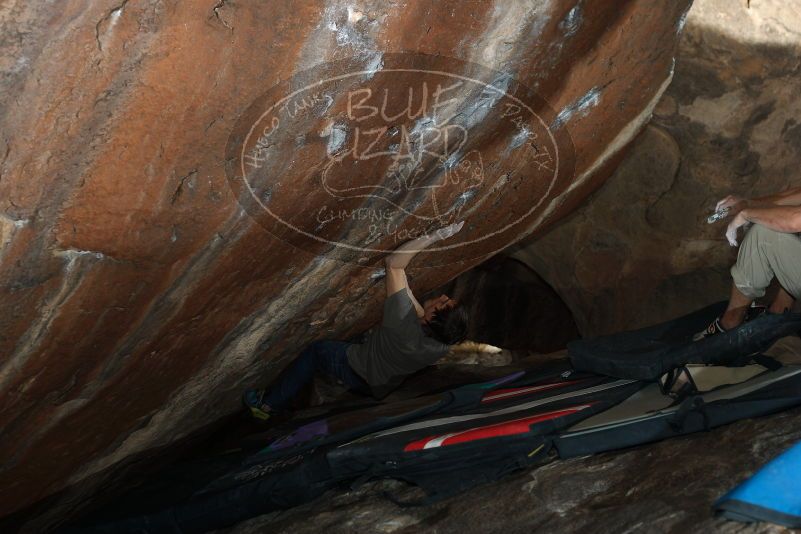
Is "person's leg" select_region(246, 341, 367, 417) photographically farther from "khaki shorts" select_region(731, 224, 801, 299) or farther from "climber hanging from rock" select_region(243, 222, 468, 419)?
"khaki shorts" select_region(731, 224, 801, 299)

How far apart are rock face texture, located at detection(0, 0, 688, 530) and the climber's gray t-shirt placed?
229 millimetres

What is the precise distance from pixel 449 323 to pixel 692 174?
5.72 feet

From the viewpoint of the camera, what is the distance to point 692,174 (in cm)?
423

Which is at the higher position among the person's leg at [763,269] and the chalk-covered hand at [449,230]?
the chalk-covered hand at [449,230]

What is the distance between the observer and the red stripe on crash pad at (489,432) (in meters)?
2.60

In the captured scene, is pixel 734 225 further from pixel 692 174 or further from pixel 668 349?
pixel 692 174

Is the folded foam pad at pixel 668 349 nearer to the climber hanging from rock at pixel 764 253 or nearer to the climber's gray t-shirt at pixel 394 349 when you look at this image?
the climber hanging from rock at pixel 764 253

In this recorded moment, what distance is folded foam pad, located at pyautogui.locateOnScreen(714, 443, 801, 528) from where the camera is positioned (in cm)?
178

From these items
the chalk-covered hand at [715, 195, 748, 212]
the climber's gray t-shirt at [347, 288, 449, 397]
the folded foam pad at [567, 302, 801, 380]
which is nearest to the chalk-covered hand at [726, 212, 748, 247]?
the chalk-covered hand at [715, 195, 748, 212]

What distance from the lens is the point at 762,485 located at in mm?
1845

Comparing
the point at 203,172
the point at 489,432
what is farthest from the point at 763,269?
the point at 203,172

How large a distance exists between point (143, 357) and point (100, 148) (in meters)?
1.22

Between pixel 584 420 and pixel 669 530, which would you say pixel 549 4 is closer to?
pixel 584 420

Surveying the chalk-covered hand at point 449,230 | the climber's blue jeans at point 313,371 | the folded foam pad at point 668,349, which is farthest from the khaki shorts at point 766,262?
the climber's blue jeans at point 313,371
